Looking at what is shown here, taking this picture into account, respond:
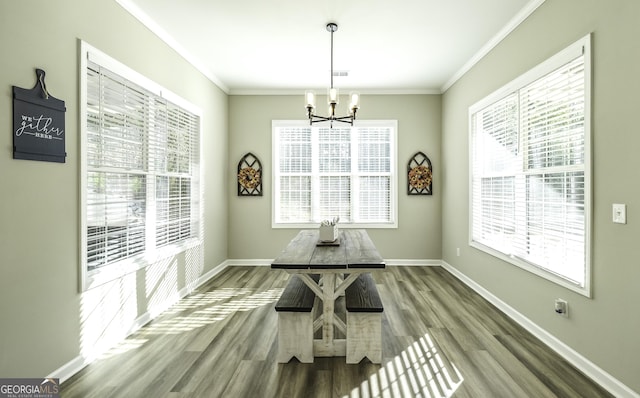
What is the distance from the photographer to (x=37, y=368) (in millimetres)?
2008

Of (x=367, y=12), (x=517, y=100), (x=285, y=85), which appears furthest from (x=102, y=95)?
(x=517, y=100)

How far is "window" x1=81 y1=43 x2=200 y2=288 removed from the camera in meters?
2.47

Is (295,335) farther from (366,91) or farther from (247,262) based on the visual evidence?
(366,91)

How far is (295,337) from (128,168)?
205 cm

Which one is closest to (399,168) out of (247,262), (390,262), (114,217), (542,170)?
(390,262)

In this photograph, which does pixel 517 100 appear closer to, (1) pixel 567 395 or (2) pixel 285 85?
(1) pixel 567 395

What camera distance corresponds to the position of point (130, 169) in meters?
2.91

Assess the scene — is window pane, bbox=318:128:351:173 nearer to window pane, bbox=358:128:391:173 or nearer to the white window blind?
window pane, bbox=358:128:391:173

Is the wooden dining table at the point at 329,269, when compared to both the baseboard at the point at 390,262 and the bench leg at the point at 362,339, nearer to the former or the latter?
the bench leg at the point at 362,339

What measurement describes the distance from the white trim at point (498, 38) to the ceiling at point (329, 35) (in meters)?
0.01

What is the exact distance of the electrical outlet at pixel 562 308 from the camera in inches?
97.7

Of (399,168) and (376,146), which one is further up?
(376,146)

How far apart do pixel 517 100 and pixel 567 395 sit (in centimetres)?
250

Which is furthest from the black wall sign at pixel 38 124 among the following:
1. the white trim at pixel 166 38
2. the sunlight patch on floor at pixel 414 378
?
the sunlight patch on floor at pixel 414 378
